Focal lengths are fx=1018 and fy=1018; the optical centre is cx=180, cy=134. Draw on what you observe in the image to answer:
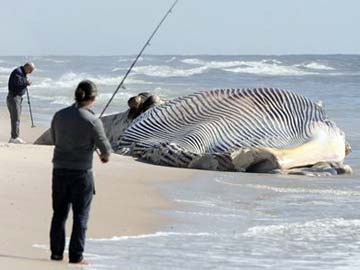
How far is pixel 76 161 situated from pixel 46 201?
8.24 feet

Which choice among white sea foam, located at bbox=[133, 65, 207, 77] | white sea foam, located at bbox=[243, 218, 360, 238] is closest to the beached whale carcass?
white sea foam, located at bbox=[243, 218, 360, 238]

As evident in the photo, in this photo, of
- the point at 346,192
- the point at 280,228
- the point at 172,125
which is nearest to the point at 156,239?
the point at 280,228

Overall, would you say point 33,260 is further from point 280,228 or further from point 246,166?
point 246,166

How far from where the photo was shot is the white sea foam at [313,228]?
8211 mm

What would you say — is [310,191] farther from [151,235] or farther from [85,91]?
[85,91]

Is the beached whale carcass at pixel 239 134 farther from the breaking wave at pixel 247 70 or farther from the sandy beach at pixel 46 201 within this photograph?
the breaking wave at pixel 247 70

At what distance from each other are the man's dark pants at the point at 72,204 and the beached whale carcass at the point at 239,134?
6253 millimetres

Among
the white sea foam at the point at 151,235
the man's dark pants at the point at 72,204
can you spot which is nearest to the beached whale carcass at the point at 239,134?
the white sea foam at the point at 151,235

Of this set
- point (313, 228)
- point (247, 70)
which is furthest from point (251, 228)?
point (247, 70)

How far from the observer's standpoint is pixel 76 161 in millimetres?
6371

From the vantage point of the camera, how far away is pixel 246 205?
9805mm

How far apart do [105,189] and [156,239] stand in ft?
8.29

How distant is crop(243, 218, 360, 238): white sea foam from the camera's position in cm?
821

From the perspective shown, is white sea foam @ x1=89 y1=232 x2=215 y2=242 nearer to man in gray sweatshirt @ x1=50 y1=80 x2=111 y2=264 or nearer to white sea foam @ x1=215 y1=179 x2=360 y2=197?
man in gray sweatshirt @ x1=50 y1=80 x2=111 y2=264
